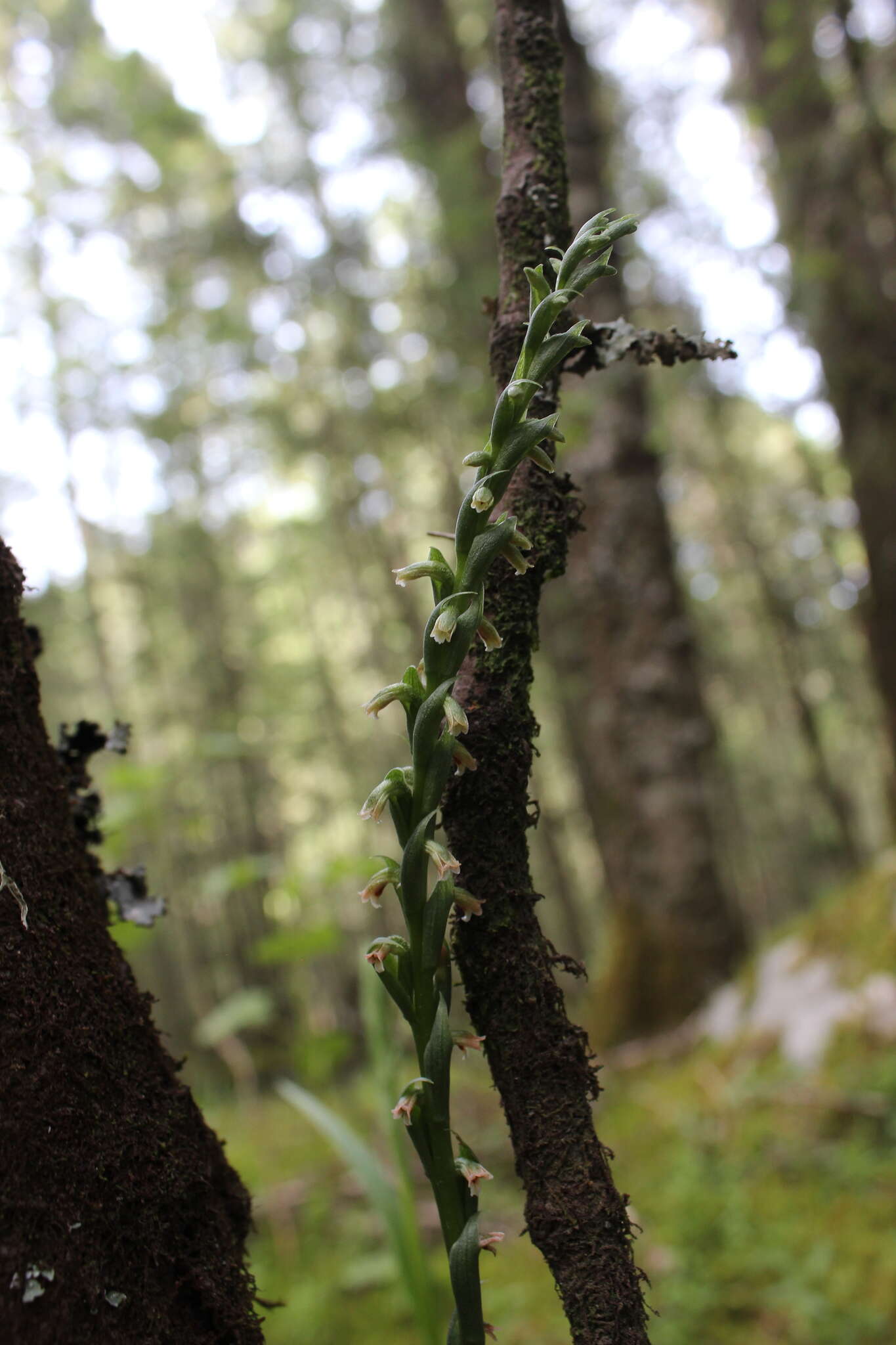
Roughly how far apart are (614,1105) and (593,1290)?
3663mm

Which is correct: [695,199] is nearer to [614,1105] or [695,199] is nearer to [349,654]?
[614,1105]

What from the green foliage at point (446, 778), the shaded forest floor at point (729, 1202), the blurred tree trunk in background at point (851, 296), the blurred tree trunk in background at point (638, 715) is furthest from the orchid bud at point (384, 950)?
the blurred tree trunk in background at point (851, 296)

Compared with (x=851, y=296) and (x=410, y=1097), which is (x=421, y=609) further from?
(x=410, y=1097)

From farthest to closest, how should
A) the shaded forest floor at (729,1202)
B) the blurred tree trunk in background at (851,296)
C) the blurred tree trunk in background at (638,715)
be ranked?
1. the blurred tree trunk in background at (851,296)
2. the blurred tree trunk in background at (638,715)
3. the shaded forest floor at (729,1202)

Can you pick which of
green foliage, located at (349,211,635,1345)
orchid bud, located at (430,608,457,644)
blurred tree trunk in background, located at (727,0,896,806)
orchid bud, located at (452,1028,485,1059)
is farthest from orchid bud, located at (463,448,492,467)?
blurred tree trunk in background, located at (727,0,896,806)

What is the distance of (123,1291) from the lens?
661 mm

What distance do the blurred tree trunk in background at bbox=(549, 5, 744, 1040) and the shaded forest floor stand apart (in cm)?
36

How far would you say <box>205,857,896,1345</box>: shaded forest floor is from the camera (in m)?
2.56

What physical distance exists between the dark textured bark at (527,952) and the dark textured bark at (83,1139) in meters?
0.26

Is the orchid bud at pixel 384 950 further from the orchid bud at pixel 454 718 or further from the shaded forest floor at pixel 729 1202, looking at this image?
the shaded forest floor at pixel 729 1202

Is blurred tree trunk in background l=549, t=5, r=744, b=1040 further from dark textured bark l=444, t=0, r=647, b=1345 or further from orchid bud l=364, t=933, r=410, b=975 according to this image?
orchid bud l=364, t=933, r=410, b=975

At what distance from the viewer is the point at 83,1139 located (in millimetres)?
672

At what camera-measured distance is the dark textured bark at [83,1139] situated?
64cm

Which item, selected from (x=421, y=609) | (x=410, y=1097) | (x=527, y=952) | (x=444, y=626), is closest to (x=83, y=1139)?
(x=410, y=1097)
